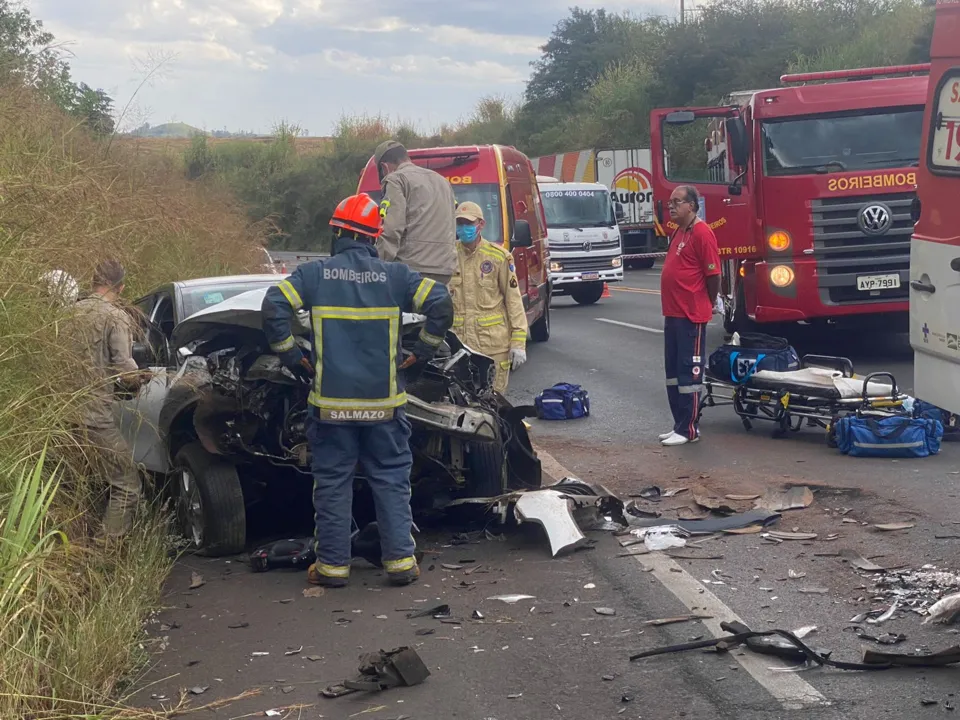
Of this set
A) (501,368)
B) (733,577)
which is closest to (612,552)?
(733,577)

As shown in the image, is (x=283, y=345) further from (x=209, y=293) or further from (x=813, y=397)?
(x=813, y=397)

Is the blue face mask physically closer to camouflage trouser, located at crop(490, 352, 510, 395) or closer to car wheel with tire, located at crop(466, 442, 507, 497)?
camouflage trouser, located at crop(490, 352, 510, 395)

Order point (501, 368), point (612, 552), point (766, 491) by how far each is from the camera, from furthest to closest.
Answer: point (501, 368) < point (766, 491) < point (612, 552)

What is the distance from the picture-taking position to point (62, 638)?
175 inches

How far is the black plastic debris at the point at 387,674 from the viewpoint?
4.54m

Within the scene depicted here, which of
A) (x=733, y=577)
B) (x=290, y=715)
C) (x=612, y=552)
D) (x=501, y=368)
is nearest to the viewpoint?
(x=290, y=715)

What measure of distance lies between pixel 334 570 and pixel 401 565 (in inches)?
12.9

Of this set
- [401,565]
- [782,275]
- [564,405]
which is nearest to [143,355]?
[401,565]

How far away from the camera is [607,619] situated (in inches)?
206

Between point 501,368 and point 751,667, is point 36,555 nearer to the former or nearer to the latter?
point 751,667

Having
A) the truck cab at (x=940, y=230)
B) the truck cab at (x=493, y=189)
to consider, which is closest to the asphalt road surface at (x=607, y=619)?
the truck cab at (x=940, y=230)

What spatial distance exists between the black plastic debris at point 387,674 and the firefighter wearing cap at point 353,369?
1334 mm

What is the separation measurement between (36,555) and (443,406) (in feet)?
8.14

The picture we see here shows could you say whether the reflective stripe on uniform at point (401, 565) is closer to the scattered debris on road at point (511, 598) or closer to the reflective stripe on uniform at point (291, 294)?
the scattered debris on road at point (511, 598)
